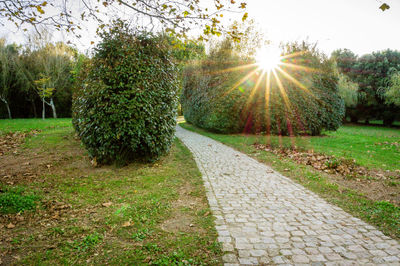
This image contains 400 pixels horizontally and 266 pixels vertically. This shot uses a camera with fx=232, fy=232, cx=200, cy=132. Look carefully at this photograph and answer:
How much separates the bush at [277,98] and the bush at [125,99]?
884cm

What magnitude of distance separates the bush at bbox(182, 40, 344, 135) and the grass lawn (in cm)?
960

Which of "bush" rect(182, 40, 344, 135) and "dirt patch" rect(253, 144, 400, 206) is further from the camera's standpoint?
"bush" rect(182, 40, 344, 135)

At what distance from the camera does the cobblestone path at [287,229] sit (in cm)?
291

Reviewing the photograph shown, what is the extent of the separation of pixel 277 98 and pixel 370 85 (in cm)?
2699

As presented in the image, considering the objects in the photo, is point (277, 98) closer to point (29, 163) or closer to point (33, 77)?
point (29, 163)

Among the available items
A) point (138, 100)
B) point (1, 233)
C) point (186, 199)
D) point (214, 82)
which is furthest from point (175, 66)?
point (214, 82)

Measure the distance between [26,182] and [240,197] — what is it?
507 cm

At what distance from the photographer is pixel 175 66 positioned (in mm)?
8250

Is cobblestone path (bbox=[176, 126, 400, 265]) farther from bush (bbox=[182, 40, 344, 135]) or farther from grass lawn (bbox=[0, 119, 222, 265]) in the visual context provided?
bush (bbox=[182, 40, 344, 135])

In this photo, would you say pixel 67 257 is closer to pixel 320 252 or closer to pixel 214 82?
pixel 320 252

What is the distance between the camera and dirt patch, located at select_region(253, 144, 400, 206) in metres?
5.16

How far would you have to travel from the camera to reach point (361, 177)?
6281 mm

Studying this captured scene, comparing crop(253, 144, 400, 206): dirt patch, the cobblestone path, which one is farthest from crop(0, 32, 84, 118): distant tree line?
the cobblestone path

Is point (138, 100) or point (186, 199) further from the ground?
point (138, 100)
